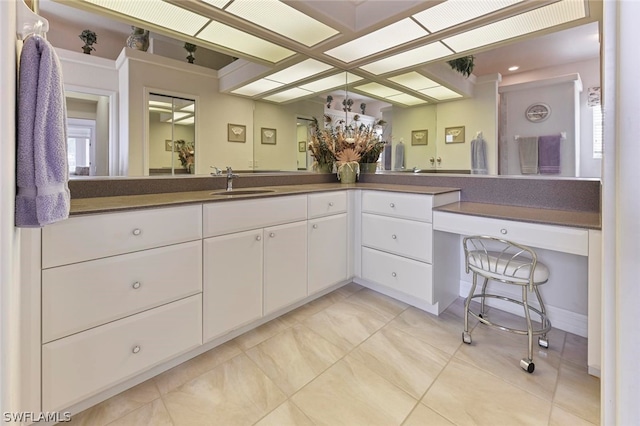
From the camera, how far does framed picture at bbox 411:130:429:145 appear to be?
104 inches

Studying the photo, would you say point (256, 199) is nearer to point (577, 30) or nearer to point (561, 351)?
point (561, 351)

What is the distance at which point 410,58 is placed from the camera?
2609mm

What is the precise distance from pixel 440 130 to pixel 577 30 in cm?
98

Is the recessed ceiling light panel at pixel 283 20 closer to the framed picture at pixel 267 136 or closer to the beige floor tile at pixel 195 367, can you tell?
the framed picture at pixel 267 136

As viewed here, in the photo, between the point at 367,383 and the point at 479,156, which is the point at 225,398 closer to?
the point at 367,383

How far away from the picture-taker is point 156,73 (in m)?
1.96

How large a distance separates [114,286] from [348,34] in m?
2.40

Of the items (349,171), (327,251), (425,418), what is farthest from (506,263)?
(349,171)

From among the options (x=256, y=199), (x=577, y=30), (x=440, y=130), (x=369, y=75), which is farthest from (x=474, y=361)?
(x=369, y=75)

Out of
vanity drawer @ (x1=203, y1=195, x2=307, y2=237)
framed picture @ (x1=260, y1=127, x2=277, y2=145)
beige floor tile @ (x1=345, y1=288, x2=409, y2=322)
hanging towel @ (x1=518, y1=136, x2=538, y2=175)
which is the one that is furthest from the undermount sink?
hanging towel @ (x1=518, y1=136, x2=538, y2=175)

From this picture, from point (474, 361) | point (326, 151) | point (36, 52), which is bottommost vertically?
point (474, 361)

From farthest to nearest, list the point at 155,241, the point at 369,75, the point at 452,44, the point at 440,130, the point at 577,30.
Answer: the point at 369,75 → the point at 440,130 → the point at 452,44 → the point at 577,30 → the point at 155,241

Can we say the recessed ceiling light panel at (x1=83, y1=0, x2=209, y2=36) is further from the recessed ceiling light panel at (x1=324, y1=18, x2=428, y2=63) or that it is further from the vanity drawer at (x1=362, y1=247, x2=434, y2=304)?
the vanity drawer at (x1=362, y1=247, x2=434, y2=304)

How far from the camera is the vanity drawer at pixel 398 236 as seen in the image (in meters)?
2.10
